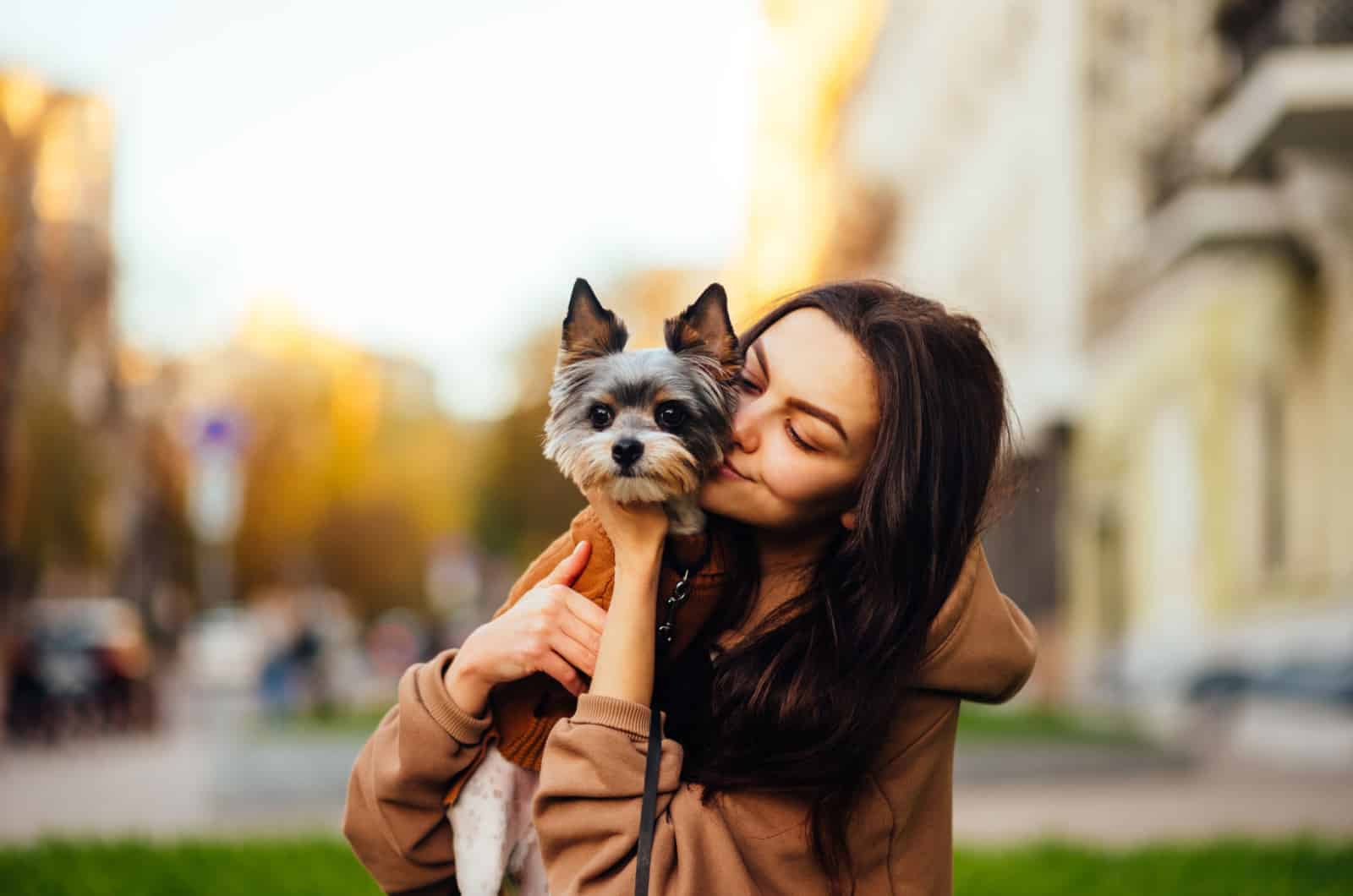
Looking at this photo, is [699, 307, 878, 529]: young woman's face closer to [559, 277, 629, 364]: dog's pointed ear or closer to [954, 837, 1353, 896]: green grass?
[559, 277, 629, 364]: dog's pointed ear

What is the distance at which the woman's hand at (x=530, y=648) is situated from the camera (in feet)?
9.47

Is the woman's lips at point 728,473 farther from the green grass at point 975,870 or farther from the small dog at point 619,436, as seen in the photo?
the green grass at point 975,870

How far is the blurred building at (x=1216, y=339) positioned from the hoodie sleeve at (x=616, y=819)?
14.3 meters

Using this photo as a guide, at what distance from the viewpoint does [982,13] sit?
32.8 metres

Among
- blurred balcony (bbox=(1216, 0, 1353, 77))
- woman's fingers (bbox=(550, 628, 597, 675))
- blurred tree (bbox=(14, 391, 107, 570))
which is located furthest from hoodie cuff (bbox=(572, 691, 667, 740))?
blurred tree (bbox=(14, 391, 107, 570))

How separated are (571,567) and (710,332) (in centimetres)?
54

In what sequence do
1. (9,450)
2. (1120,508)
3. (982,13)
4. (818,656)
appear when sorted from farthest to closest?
(982,13) < (1120,508) < (9,450) < (818,656)

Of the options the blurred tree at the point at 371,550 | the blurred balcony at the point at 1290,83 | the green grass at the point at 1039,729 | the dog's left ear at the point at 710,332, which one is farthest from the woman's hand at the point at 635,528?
the blurred tree at the point at 371,550

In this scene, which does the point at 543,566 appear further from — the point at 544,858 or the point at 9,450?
the point at 9,450

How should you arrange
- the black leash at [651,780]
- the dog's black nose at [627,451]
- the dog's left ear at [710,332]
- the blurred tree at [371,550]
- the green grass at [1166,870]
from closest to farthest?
the black leash at [651,780], the dog's black nose at [627,451], the dog's left ear at [710,332], the green grass at [1166,870], the blurred tree at [371,550]

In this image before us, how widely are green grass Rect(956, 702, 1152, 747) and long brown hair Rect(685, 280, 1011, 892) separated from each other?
1260 cm

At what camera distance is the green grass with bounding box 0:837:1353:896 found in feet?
23.7

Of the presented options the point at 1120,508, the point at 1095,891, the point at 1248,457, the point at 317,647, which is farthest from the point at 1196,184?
the point at 317,647

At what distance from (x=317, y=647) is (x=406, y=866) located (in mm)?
25028
